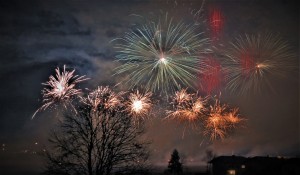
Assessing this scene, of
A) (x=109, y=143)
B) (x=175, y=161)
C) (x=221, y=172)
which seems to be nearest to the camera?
(x=109, y=143)

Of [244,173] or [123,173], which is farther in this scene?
[244,173]

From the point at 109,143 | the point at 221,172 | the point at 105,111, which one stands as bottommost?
the point at 221,172

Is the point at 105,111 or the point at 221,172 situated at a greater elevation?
the point at 105,111

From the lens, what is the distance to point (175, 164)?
Answer: 8850 cm

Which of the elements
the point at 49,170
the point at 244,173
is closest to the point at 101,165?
the point at 49,170

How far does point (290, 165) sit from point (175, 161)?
41563 millimetres

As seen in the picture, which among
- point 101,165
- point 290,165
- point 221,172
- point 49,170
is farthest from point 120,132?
point 221,172

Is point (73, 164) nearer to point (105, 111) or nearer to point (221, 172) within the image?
point (105, 111)

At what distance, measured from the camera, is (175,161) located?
88.9 metres

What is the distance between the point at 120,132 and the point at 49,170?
608 cm

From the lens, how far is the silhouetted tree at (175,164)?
87394 mm

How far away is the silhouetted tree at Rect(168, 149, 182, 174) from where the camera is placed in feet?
287

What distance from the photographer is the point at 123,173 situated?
2762cm

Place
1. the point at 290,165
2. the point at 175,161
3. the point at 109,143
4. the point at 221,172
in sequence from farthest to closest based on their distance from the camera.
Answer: the point at 175,161 < the point at 221,172 < the point at 290,165 < the point at 109,143
